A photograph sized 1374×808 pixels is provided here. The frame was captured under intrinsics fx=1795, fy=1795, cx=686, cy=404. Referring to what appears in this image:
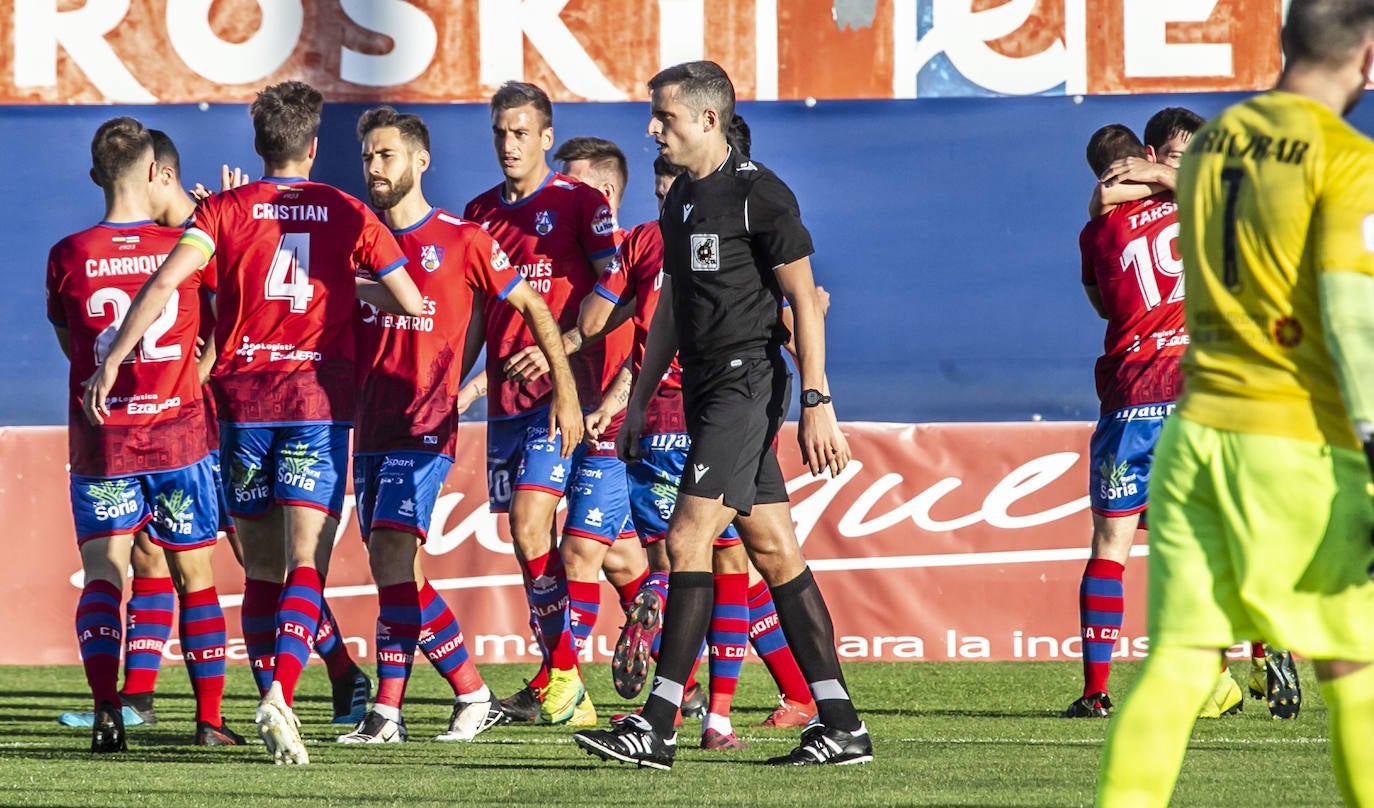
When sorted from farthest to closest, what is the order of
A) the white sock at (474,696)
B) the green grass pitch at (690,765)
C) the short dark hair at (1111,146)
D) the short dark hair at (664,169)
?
the short dark hair at (664,169) < the short dark hair at (1111,146) < the white sock at (474,696) < the green grass pitch at (690,765)

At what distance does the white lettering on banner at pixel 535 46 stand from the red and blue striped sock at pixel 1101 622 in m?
4.71

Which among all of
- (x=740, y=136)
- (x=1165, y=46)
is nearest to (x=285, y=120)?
(x=740, y=136)

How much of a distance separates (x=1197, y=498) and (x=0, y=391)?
26.5ft

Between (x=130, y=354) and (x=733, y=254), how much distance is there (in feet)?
7.62

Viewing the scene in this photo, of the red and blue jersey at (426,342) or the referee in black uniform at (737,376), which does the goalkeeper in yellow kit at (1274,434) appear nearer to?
the referee in black uniform at (737,376)

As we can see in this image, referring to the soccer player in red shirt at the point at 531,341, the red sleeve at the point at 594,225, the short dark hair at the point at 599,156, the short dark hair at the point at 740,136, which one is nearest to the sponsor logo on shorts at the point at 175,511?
the soccer player in red shirt at the point at 531,341

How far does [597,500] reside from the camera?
751 centimetres

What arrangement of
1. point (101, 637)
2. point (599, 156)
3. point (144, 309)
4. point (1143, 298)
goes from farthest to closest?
point (599, 156) < point (1143, 298) < point (101, 637) < point (144, 309)

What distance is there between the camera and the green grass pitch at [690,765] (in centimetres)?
484

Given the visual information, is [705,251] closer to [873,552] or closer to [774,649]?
[774,649]

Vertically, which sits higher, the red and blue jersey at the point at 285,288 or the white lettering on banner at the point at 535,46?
the white lettering on banner at the point at 535,46

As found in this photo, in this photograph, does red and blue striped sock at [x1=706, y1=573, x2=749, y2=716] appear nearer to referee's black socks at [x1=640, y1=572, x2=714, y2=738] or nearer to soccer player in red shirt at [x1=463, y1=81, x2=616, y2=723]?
referee's black socks at [x1=640, y1=572, x2=714, y2=738]

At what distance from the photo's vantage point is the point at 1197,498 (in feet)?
10.9

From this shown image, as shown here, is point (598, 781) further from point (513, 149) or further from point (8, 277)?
point (8, 277)
